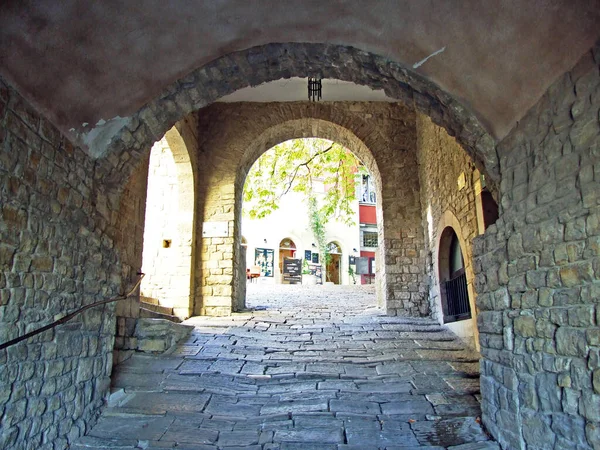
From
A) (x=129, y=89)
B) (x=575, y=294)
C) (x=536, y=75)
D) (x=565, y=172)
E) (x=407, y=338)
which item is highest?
(x=129, y=89)

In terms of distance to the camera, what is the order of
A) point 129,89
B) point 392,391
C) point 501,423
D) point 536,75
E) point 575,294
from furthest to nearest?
1. point 392,391
2. point 129,89
3. point 501,423
4. point 536,75
5. point 575,294

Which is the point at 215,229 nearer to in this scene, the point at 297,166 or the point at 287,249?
the point at 297,166

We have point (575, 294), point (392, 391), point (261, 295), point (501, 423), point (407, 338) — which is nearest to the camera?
point (575, 294)

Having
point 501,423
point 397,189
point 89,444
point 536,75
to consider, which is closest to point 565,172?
point 536,75

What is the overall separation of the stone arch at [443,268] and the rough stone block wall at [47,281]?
3694mm

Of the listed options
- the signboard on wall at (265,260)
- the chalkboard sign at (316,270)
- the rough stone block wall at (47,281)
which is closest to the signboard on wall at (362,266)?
the chalkboard sign at (316,270)

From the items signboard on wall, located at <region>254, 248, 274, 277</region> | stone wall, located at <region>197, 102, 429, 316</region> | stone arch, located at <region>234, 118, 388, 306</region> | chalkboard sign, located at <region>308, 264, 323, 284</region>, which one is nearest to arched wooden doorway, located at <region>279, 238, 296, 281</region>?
signboard on wall, located at <region>254, 248, 274, 277</region>

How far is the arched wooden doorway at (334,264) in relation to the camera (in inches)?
841

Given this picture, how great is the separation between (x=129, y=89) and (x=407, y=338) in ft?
14.1

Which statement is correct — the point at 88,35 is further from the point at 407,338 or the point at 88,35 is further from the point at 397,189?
the point at 397,189

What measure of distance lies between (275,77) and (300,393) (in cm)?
279

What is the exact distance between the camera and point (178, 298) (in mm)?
7168

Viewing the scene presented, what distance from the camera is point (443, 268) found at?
661 cm

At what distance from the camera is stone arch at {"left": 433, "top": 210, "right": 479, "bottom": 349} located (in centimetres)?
499
